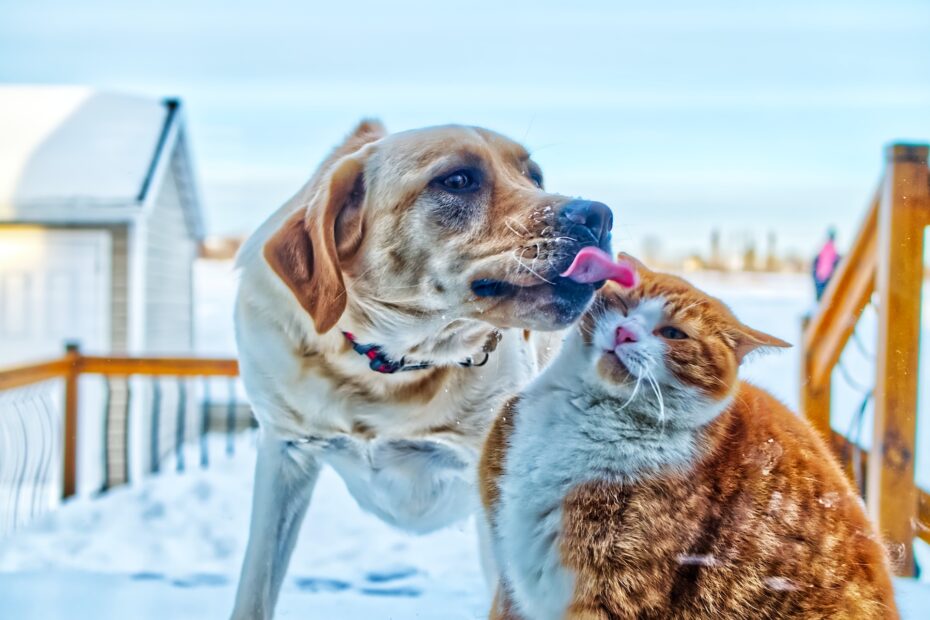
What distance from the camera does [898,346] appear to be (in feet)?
2.09

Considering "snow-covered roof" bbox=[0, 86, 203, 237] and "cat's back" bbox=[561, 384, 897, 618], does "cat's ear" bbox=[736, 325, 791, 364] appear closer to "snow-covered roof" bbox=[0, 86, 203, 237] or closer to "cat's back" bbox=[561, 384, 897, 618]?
"cat's back" bbox=[561, 384, 897, 618]

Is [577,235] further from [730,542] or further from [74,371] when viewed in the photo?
[74,371]

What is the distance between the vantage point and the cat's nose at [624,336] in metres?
0.61

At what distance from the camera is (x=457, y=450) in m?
0.82


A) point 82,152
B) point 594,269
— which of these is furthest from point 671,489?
point 82,152

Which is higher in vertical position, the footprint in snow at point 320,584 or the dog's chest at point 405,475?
the dog's chest at point 405,475

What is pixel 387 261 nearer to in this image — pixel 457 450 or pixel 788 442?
pixel 457 450

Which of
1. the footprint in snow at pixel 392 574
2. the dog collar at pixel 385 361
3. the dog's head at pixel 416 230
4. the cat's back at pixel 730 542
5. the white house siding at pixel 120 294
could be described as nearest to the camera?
the cat's back at pixel 730 542

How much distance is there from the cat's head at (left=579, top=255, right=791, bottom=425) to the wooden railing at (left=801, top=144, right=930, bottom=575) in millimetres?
Answer: 101

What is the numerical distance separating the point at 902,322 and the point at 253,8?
78 centimetres

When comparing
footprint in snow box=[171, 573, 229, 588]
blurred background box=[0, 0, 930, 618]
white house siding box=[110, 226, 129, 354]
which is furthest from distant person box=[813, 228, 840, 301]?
white house siding box=[110, 226, 129, 354]

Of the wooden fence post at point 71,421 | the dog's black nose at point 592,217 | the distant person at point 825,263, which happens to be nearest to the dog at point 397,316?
the dog's black nose at point 592,217

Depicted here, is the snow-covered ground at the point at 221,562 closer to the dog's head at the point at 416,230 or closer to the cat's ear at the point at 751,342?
the dog's head at the point at 416,230

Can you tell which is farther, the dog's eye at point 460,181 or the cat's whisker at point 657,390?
the dog's eye at point 460,181
